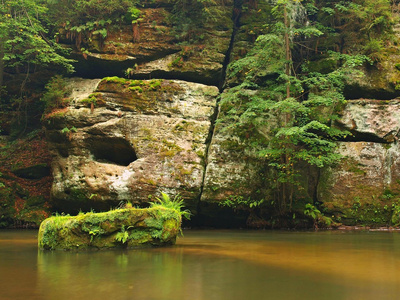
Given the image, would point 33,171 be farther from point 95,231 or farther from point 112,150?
point 95,231

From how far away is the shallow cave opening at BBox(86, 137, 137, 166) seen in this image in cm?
1448

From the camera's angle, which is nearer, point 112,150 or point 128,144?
point 128,144

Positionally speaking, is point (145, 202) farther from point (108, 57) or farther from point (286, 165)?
point (108, 57)

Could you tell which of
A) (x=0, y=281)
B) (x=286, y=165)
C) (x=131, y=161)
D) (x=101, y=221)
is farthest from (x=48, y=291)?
(x=131, y=161)

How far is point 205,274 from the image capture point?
4965 millimetres

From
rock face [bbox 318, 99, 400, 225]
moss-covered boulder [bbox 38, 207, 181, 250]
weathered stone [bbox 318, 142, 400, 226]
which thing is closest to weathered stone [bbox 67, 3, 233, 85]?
rock face [bbox 318, 99, 400, 225]

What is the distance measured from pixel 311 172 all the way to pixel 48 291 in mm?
12440

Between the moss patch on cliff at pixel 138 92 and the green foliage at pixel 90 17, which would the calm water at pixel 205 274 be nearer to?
the moss patch on cliff at pixel 138 92

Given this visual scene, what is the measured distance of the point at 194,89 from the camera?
53.2ft

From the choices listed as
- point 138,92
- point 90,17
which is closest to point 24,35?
point 90,17

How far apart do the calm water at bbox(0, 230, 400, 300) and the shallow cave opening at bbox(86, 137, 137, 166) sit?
7.45 meters

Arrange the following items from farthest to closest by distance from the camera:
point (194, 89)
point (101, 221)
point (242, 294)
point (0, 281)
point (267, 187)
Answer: point (194, 89), point (267, 187), point (101, 221), point (0, 281), point (242, 294)

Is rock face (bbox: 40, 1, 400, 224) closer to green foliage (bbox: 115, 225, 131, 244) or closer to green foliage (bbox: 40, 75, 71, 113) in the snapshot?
green foliage (bbox: 40, 75, 71, 113)

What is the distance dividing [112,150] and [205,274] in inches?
434
